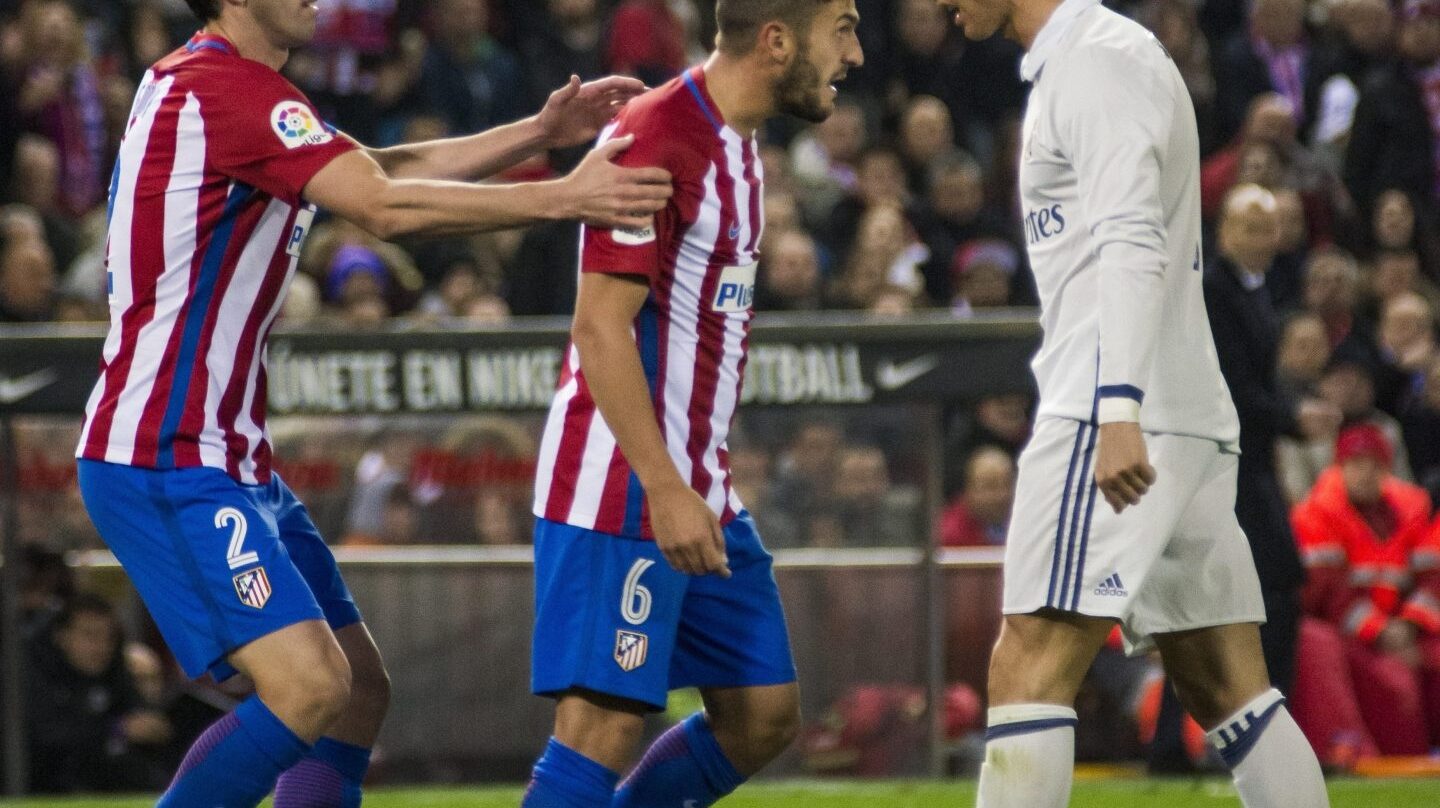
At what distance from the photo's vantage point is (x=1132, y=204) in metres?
3.83

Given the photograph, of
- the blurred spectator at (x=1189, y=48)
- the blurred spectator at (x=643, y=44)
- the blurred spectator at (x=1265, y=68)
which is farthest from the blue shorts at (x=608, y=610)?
the blurred spectator at (x=1265, y=68)

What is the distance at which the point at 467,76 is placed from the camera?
11.8 metres

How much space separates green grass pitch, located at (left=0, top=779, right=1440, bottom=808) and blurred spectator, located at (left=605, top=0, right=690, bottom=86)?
5.74 meters

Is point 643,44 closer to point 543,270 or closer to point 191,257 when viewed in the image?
point 543,270

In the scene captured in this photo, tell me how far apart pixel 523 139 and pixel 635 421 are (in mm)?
1014

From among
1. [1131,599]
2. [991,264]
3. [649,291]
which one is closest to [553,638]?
[649,291]

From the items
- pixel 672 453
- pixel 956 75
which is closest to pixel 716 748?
pixel 672 453

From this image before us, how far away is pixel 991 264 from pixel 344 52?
4.01 meters

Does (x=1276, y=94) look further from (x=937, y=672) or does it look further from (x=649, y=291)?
(x=649, y=291)

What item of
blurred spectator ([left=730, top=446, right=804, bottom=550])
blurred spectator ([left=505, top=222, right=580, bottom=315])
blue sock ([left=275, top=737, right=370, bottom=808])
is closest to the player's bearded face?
blue sock ([left=275, top=737, right=370, bottom=808])

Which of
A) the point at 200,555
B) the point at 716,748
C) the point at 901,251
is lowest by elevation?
the point at 716,748

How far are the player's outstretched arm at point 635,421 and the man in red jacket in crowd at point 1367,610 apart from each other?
13.2ft

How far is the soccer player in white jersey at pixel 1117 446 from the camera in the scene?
3842mm

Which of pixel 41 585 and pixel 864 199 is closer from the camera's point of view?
pixel 41 585
